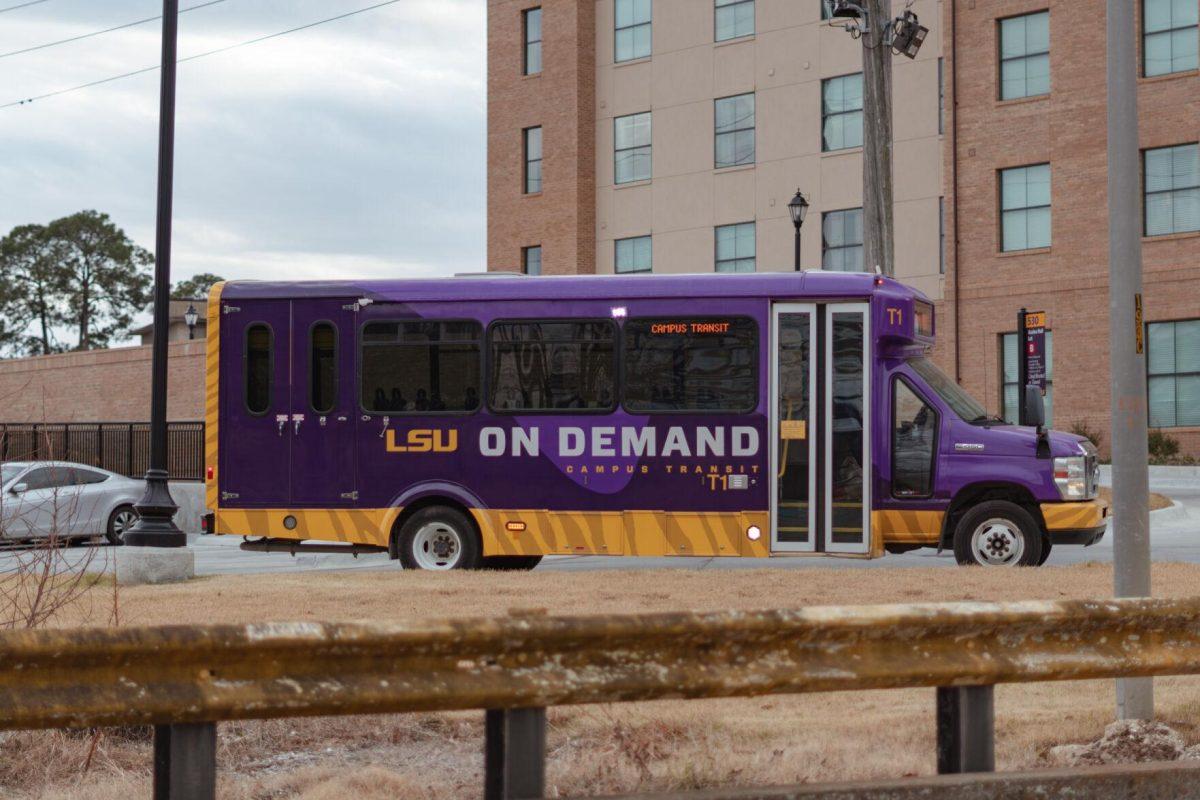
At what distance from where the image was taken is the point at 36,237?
9662 cm

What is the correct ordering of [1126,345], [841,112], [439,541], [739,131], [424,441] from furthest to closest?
[739,131] < [841,112] < [439,541] < [424,441] < [1126,345]

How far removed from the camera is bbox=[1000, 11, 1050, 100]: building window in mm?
36375

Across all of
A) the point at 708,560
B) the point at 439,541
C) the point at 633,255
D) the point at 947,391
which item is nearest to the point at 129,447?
the point at 633,255

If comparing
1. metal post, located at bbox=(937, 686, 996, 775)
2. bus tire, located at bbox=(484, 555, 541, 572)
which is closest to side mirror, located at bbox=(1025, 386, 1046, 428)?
bus tire, located at bbox=(484, 555, 541, 572)

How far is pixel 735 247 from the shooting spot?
140 ft

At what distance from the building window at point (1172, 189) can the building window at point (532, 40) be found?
1902 centimetres

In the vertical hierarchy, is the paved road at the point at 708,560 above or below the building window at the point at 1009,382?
below

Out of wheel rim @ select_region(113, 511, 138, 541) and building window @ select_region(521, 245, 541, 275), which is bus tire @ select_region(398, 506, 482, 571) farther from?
building window @ select_region(521, 245, 541, 275)

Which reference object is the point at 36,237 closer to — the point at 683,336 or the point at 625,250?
the point at 625,250

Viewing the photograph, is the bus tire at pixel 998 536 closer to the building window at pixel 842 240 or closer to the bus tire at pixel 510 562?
the bus tire at pixel 510 562

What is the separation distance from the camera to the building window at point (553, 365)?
15.5m

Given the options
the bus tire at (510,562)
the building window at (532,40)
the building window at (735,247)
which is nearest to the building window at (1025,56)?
the building window at (735,247)

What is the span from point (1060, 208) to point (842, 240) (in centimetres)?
640

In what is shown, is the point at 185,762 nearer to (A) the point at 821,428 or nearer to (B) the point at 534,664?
(B) the point at 534,664
